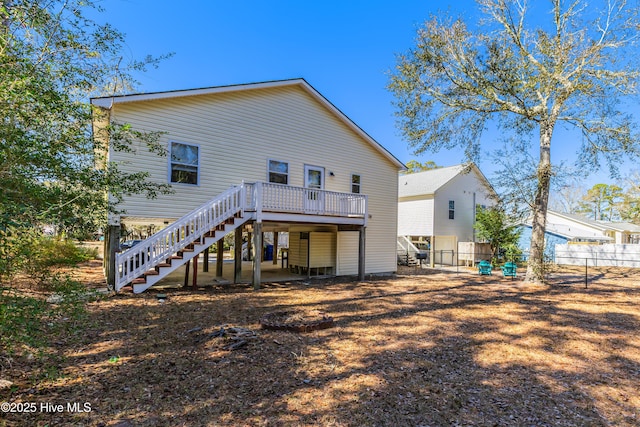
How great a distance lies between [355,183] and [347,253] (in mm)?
3152

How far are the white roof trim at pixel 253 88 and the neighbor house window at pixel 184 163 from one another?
4.99 feet

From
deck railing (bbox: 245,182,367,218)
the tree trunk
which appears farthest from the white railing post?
the tree trunk

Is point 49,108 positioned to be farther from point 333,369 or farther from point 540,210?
point 540,210

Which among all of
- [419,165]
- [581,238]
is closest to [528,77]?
[581,238]

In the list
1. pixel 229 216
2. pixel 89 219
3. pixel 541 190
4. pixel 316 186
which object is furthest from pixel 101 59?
pixel 541 190

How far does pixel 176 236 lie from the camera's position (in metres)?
9.50

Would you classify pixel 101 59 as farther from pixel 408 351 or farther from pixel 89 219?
pixel 408 351

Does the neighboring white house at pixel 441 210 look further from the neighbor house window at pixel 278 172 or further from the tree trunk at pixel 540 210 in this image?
the neighbor house window at pixel 278 172

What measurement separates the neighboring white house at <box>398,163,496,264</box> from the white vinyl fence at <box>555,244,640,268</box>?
6.32 meters

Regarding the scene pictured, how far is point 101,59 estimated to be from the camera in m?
4.50

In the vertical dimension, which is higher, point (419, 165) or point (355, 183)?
point (419, 165)

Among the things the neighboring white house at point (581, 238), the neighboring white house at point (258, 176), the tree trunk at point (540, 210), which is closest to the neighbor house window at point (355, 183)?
the neighboring white house at point (258, 176)

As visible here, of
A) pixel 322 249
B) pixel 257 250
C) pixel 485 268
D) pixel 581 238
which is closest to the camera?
pixel 257 250

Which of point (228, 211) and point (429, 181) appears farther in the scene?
point (429, 181)
